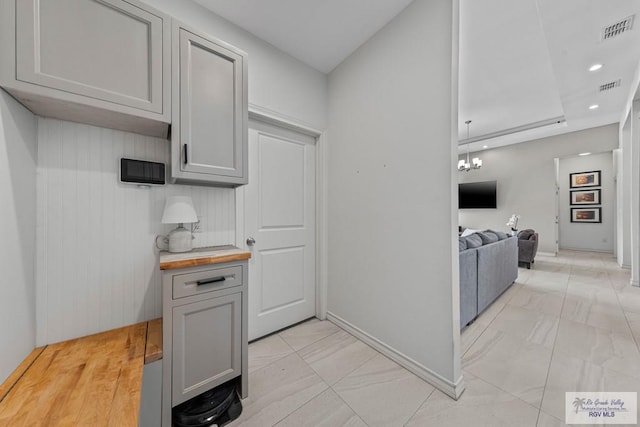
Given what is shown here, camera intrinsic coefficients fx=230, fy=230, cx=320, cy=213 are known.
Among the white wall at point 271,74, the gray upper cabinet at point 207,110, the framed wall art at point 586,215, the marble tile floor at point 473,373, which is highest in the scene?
the white wall at point 271,74

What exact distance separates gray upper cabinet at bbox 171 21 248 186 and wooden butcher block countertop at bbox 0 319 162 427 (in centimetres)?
96

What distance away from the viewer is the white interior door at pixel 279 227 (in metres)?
2.05

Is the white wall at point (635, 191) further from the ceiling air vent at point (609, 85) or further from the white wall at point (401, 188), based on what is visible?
the white wall at point (401, 188)

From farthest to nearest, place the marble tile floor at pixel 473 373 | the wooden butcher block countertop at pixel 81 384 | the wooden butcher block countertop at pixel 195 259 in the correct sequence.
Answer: the marble tile floor at pixel 473 373, the wooden butcher block countertop at pixel 195 259, the wooden butcher block countertop at pixel 81 384

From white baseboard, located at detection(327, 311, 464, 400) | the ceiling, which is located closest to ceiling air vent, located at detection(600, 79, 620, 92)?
the ceiling

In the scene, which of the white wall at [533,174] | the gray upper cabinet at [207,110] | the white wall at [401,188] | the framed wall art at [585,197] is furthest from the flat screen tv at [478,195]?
the gray upper cabinet at [207,110]

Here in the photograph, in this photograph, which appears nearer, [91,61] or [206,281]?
[91,61]

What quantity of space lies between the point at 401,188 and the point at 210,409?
184cm

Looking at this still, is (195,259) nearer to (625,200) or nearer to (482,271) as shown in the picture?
(482,271)

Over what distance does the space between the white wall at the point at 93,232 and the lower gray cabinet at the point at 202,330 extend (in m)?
0.46

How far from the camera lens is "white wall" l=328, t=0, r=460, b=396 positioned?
4.90ft

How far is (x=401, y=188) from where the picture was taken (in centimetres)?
177

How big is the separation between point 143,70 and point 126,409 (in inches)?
60.7

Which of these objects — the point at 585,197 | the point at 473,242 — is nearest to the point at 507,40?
the point at 473,242
